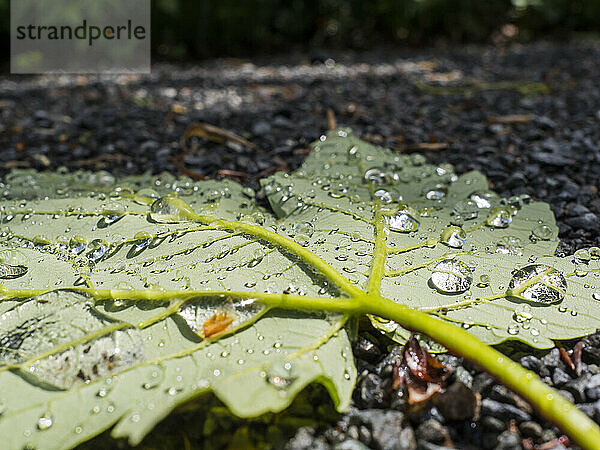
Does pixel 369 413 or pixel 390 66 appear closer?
pixel 369 413

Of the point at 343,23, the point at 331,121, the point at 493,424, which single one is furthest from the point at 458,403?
the point at 343,23

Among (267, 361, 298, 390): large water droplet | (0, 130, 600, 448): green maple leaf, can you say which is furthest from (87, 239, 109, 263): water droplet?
(267, 361, 298, 390): large water droplet

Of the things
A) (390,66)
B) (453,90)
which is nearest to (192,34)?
(390,66)

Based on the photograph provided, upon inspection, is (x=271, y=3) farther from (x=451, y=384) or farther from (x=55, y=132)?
(x=451, y=384)

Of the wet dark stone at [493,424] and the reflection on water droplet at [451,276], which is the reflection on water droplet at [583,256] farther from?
the wet dark stone at [493,424]

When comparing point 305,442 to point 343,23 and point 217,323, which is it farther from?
point 343,23

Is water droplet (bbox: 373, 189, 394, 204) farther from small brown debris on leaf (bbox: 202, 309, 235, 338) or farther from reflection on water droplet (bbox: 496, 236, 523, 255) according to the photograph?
small brown debris on leaf (bbox: 202, 309, 235, 338)
